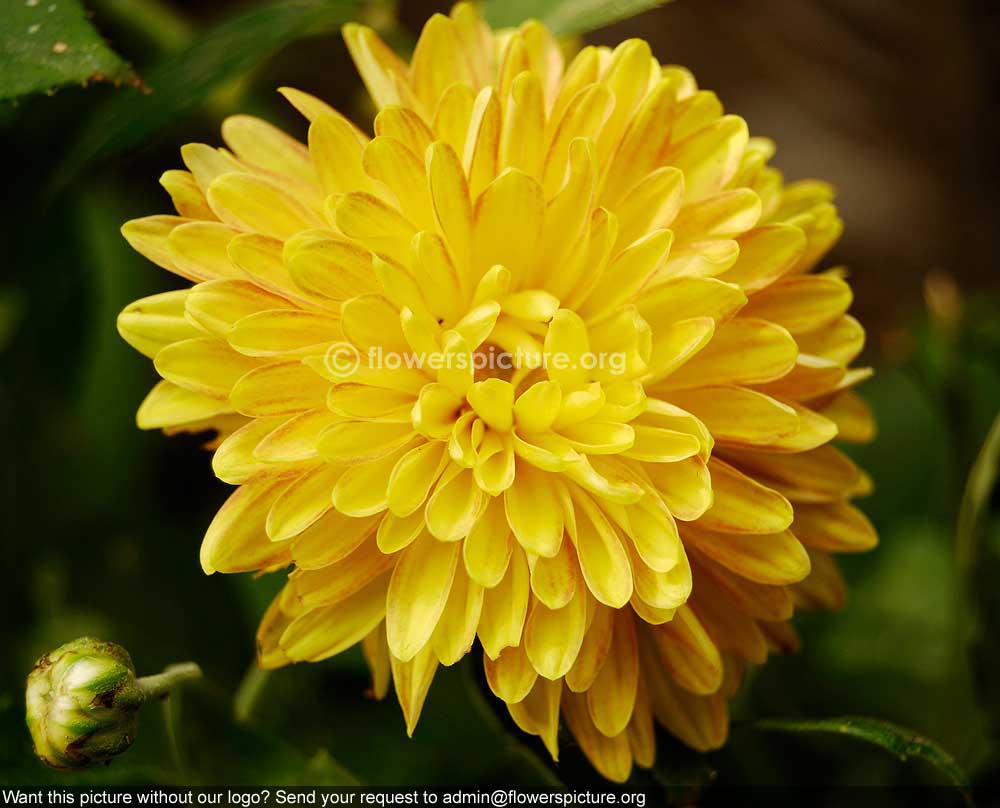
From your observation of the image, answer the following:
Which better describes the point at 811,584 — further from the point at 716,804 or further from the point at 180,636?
the point at 180,636

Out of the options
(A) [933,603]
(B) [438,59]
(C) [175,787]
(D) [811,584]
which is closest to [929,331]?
(A) [933,603]

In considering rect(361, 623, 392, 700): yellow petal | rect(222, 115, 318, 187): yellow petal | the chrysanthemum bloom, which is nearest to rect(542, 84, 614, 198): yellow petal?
the chrysanthemum bloom

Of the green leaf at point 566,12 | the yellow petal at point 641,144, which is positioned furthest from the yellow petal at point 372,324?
the green leaf at point 566,12

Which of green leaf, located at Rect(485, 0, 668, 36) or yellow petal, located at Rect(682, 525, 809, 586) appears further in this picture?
green leaf, located at Rect(485, 0, 668, 36)

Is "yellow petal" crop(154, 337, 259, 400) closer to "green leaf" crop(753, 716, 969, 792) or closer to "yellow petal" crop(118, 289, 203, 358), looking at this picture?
"yellow petal" crop(118, 289, 203, 358)

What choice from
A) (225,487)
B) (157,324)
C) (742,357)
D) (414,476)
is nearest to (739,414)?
(742,357)

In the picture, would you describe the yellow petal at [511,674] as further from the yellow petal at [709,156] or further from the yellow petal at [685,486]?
the yellow petal at [709,156]
